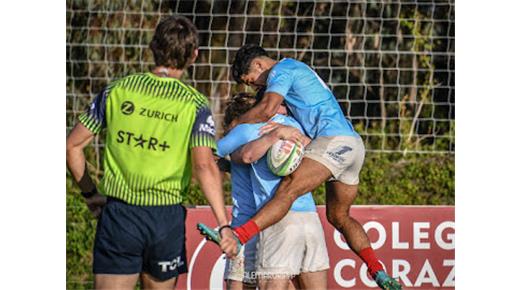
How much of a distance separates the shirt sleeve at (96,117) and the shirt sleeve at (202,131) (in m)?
0.40

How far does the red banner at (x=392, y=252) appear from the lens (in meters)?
7.09

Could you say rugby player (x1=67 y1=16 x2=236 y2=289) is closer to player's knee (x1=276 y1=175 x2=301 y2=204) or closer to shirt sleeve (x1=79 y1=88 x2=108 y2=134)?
shirt sleeve (x1=79 y1=88 x2=108 y2=134)

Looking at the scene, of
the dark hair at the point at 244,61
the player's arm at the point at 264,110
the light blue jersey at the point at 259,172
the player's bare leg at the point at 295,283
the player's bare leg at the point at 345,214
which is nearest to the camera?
the player's bare leg at the point at 295,283

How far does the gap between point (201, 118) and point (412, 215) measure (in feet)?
8.64

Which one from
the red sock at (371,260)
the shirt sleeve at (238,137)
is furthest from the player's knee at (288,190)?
the red sock at (371,260)

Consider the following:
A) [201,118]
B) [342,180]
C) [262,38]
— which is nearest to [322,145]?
[342,180]

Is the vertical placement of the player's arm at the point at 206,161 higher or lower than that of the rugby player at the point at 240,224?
higher

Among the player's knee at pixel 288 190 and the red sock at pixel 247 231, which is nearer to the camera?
the red sock at pixel 247 231

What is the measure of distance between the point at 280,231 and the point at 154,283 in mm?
1003

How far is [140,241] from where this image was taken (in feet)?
15.7

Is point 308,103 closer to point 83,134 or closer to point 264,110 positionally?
point 264,110

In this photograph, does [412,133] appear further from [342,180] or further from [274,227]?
[274,227]

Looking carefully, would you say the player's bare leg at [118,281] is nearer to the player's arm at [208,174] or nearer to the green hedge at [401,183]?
the player's arm at [208,174]

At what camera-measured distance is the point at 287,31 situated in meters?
8.06
